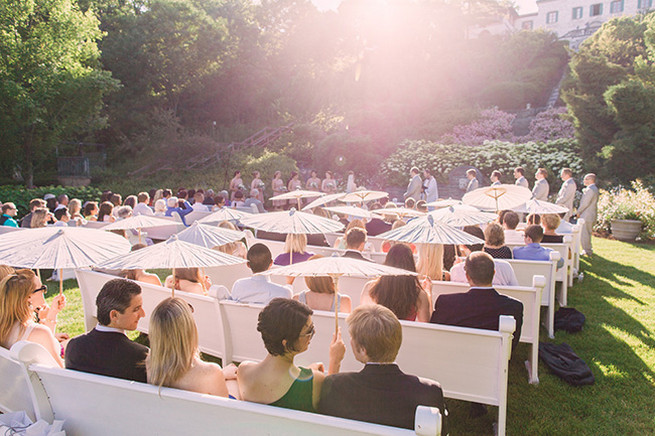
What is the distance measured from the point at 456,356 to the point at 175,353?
2175 millimetres

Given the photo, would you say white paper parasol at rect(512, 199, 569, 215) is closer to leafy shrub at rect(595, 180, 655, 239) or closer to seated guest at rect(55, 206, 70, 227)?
leafy shrub at rect(595, 180, 655, 239)

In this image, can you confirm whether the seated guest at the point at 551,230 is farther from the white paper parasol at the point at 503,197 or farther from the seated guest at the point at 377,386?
the seated guest at the point at 377,386

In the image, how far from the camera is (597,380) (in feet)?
16.0

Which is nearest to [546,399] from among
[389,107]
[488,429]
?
[488,429]

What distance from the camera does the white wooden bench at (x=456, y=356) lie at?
3.54 meters

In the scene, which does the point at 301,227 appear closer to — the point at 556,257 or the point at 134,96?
the point at 556,257

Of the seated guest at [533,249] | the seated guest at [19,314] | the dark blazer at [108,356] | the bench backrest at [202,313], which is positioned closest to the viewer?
the dark blazer at [108,356]

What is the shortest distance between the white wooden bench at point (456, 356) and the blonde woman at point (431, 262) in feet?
5.03

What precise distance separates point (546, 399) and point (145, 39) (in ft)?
103

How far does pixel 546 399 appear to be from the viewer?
14.8 ft

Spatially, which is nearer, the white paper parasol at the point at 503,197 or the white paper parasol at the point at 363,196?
the white paper parasol at the point at 503,197

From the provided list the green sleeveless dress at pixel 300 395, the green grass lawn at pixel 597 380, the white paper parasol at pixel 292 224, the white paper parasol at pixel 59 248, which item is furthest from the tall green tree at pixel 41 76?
the green sleeveless dress at pixel 300 395

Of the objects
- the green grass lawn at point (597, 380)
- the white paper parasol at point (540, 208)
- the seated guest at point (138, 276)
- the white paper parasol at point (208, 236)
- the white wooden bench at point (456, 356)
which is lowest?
the green grass lawn at point (597, 380)

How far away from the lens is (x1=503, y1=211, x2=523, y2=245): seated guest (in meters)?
7.55
